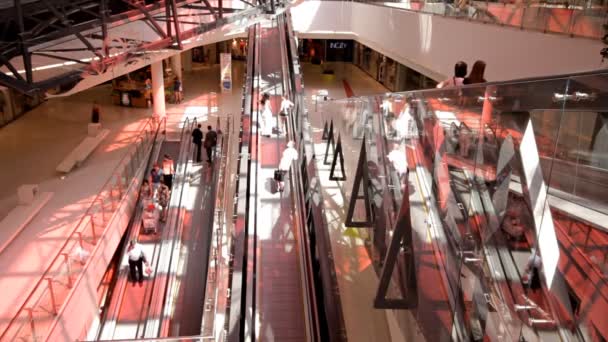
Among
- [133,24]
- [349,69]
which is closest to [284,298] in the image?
[133,24]

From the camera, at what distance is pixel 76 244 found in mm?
10469

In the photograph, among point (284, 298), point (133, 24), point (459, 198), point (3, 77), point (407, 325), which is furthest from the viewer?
point (133, 24)

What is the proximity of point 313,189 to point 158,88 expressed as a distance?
15942mm

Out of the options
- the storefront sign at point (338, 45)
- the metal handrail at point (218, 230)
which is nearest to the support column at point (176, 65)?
the metal handrail at point (218, 230)

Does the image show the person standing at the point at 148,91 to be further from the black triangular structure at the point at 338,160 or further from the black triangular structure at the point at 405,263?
the black triangular structure at the point at 405,263

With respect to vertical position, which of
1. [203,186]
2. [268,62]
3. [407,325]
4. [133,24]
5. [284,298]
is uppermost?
[133,24]

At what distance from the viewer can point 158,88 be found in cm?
2248

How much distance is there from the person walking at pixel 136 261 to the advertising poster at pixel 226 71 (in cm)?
1471

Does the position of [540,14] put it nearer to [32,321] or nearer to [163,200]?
[163,200]

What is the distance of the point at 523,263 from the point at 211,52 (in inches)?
1377

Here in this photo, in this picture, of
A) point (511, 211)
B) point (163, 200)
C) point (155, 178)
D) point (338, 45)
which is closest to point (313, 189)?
point (511, 211)

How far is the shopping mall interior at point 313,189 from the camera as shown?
7.78ft

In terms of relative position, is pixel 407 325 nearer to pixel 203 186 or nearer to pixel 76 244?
pixel 76 244

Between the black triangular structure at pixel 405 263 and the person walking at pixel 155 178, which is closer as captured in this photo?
the black triangular structure at pixel 405 263
